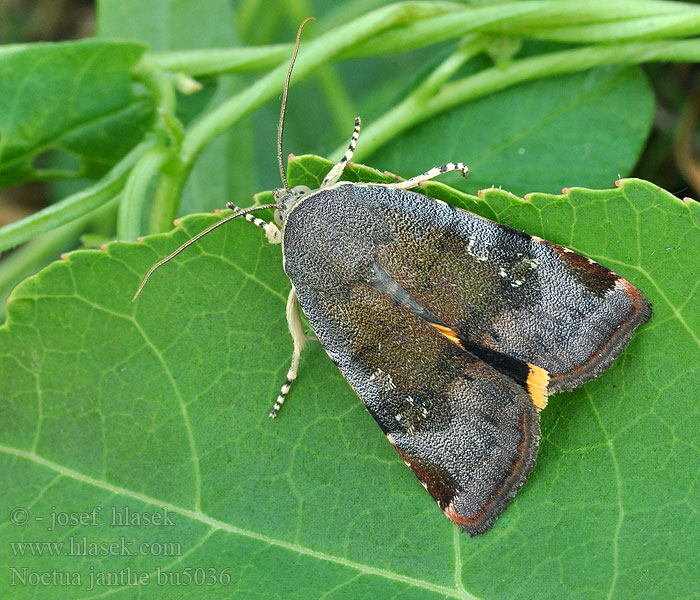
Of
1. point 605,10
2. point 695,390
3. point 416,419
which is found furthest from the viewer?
point 605,10

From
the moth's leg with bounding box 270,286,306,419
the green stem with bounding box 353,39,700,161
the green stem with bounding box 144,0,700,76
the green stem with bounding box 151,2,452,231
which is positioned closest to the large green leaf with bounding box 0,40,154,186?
the green stem with bounding box 144,0,700,76

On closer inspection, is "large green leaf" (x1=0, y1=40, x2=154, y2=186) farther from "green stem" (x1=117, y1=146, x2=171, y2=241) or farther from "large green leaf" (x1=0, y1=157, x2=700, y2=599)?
"large green leaf" (x1=0, y1=157, x2=700, y2=599)

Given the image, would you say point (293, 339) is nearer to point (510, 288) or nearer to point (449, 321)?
point (449, 321)

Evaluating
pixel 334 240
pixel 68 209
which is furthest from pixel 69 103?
pixel 334 240

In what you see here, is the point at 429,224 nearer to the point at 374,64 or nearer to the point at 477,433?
the point at 477,433

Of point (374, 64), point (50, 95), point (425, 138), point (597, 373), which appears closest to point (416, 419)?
point (597, 373)

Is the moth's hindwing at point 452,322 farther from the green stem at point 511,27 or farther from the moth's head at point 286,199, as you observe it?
the green stem at point 511,27
